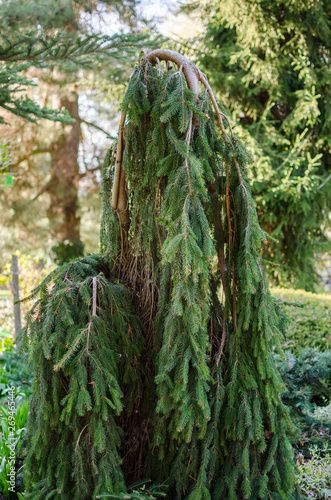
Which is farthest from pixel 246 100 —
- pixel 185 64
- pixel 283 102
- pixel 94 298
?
pixel 94 298

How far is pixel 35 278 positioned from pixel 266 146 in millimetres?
4746

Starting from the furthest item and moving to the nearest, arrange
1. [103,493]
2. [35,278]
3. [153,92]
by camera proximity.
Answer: [35,278] → [153,92] → [103,493]

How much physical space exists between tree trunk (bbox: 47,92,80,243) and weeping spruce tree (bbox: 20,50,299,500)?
762 centimetres

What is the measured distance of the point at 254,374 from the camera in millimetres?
1874

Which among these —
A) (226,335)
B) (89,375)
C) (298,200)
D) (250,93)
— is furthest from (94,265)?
(250,93)

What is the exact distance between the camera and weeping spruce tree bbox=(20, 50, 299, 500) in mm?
1644

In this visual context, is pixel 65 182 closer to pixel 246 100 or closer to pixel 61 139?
pixel 61 139

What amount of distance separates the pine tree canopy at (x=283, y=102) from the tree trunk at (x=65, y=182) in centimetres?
355

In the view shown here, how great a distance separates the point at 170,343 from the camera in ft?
5.51

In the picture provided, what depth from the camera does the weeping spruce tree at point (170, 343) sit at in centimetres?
164

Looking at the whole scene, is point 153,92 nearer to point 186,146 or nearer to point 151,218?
point 186,146

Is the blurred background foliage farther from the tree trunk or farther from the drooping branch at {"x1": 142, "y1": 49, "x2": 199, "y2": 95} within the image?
the drooping branch at {"x1": 142, "y1": 49, "x2": 199, "y2": 95}

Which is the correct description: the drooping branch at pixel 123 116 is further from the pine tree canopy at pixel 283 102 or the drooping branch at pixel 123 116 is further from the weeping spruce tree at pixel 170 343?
the pine tree canopy at pixel 283 102

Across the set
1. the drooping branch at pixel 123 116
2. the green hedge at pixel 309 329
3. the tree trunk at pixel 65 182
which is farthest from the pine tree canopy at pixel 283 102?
the drooping branch at pixel 123 116
